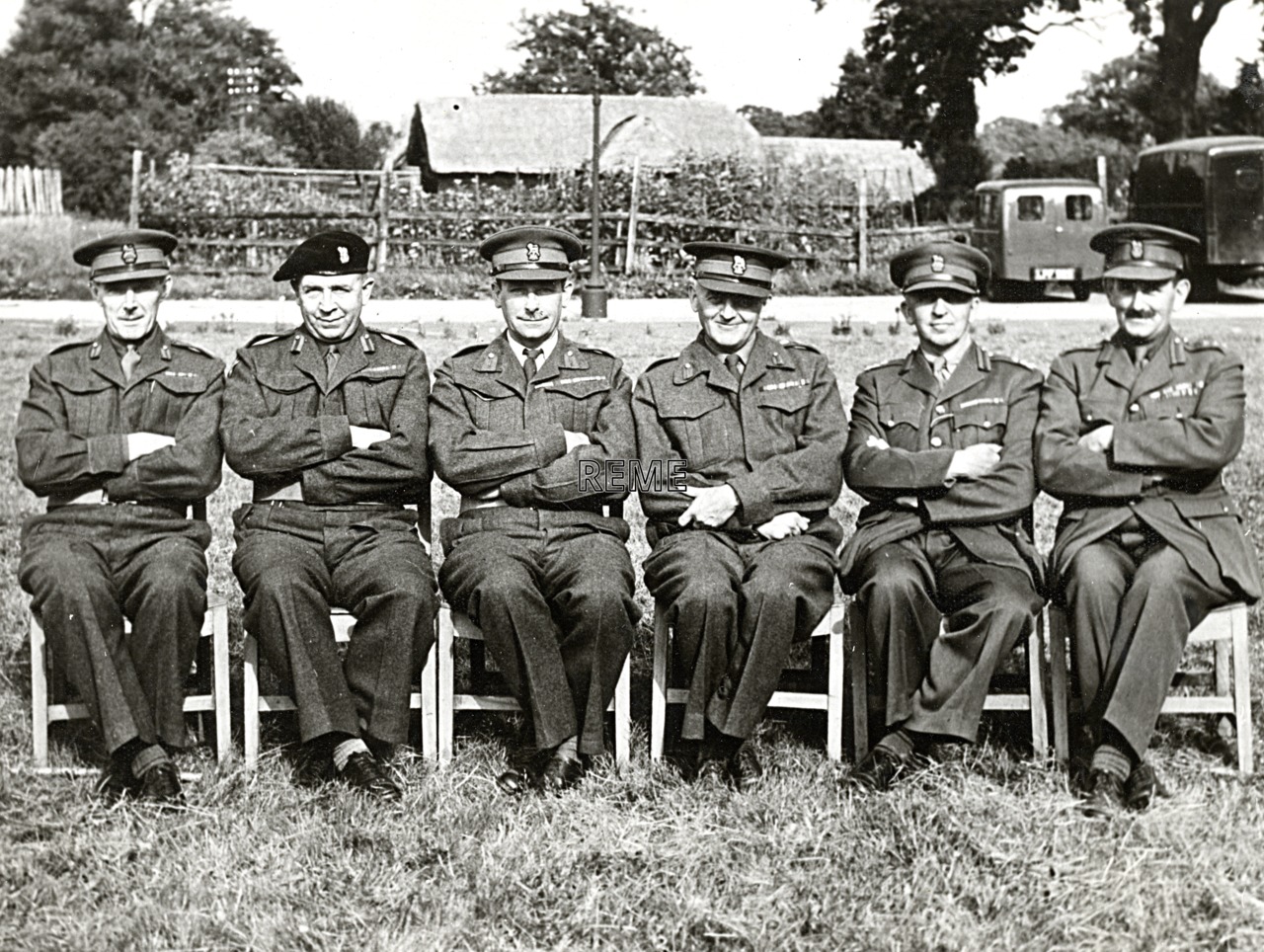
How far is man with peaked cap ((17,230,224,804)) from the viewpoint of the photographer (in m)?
3.78

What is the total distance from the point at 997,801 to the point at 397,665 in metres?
1.76

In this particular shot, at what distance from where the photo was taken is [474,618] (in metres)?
3.97

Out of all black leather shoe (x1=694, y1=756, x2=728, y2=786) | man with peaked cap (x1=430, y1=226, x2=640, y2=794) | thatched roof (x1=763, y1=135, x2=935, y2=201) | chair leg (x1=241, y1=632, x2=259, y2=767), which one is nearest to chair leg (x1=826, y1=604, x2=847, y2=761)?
black leather shoe (x1=694, y1=756, x2=728, y2=786)

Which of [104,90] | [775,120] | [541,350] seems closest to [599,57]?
[775,120]

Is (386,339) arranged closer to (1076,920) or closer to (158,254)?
(158,254)

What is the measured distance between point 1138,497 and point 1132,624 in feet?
1.54

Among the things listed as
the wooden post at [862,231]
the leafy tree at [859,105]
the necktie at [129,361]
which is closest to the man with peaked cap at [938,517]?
the necktie at [129,361]

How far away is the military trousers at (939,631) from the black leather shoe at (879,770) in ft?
0.30

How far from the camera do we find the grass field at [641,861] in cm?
299

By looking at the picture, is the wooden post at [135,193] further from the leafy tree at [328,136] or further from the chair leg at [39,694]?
the leafy tree at [328,136]

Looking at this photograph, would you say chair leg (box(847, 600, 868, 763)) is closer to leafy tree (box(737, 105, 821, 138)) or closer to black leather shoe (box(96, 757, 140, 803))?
black leather shoe (box(96, 757, 140, 803))

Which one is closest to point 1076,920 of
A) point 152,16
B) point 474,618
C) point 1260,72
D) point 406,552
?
point 474,618

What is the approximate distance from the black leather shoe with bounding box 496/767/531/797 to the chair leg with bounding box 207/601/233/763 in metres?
0.84

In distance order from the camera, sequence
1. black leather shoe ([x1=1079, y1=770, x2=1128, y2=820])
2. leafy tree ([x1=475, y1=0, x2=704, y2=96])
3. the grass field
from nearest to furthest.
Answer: the grass field < black leather shoe ([x1=1079, y1=770, x2=1128, y2=820]) < leafy tree ([x1=475, y1=0, x2=704, y2=96])
